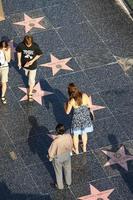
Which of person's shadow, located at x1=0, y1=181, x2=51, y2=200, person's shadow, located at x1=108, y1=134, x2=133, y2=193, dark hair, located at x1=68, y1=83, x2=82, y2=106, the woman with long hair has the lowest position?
person's shadow, located at x1=0, y1=181, x2=51, y2=200

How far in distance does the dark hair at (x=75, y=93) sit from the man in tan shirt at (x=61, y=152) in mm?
1034

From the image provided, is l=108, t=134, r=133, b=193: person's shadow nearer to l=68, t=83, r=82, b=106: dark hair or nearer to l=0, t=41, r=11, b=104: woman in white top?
l=68, t=83, r=82, b=106: dark hair

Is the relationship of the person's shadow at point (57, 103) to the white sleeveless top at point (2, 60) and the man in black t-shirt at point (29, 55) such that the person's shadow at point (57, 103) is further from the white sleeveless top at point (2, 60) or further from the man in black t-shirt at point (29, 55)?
the white sleeveless top at point (2, 60)

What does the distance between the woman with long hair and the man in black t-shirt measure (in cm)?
209

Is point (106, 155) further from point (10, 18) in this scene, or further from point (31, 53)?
point (10, 18)

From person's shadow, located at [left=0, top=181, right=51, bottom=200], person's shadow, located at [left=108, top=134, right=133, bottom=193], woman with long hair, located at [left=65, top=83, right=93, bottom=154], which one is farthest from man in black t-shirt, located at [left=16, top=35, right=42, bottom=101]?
person's shadow, located at [left=0, top=181, right=51, bottom=200]

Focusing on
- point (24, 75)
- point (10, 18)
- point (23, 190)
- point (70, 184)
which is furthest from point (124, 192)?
point (10, 18)

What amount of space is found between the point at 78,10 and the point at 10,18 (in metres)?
2.20

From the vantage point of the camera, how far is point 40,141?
19.2 metres

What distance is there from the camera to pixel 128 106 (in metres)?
20.3

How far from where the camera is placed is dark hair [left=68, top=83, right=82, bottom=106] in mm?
17484

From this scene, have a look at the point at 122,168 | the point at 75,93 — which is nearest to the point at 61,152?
the point at 75,93

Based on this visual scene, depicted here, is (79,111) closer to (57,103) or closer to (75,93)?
(75,93)

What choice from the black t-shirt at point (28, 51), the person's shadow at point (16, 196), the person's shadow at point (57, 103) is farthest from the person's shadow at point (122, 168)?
the black t-shirt at point (28, 51)
